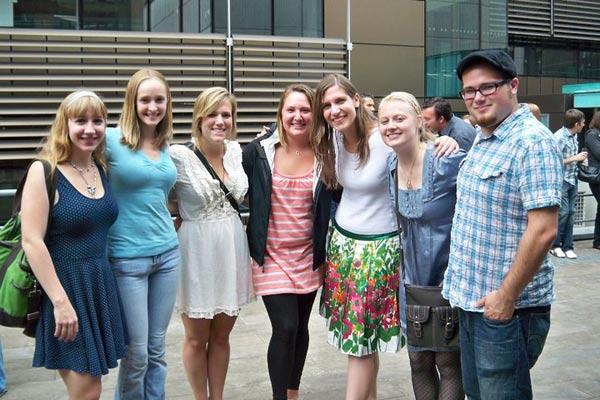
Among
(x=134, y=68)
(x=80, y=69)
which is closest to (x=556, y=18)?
(x=134, y=68)

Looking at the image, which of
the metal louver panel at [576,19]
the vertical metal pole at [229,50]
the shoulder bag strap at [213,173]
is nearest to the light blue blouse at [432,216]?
the shoulder bag strap at [213,173]

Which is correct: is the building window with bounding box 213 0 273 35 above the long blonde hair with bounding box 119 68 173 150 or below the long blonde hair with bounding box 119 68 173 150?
above

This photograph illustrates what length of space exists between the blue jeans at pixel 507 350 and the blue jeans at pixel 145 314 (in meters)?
1.62

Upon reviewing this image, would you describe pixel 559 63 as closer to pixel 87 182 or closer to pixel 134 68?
pixel 134 68

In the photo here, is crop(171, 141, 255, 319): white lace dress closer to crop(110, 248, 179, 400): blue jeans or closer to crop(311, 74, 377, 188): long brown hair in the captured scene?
crop(110, 248, 179, 400): blue jeans

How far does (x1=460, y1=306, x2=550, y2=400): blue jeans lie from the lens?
8.21ft

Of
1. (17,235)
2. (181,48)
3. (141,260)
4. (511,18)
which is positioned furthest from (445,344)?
(511,18)

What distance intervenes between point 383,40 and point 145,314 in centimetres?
1024

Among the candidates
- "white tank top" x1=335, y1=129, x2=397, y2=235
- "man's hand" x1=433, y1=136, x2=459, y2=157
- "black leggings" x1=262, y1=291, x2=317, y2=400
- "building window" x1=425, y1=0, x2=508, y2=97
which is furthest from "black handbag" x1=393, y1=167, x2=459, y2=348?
"building window" x1=425, y1=0, x2=508, y2=97

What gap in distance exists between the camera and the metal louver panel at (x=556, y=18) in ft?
50.0

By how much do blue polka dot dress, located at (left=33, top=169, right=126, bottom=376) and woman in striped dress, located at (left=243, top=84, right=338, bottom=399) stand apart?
94cm

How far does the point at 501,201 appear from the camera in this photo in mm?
2451

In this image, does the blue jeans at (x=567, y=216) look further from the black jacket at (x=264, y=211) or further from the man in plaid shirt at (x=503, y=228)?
the man in plaid shirt at (x=503, y=228)

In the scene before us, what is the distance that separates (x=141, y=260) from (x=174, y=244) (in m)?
0.23
